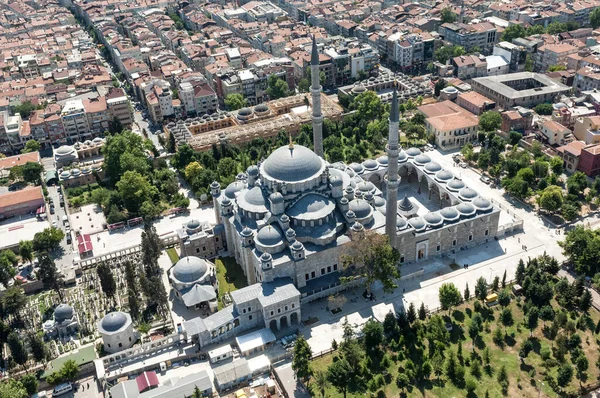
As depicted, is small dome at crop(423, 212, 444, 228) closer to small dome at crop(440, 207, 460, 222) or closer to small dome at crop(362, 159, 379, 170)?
small dome at crop(440, 207, 460, 222)

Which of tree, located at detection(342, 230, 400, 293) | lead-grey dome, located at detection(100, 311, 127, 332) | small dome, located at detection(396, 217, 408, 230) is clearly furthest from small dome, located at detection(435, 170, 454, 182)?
lead-grey dome, located at detection(100, 311, 127, 332)

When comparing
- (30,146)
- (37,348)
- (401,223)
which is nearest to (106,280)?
(37,348)

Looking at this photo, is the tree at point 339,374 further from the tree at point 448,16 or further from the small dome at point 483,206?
the tree at point 448,16

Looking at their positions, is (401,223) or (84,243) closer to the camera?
(401,223)

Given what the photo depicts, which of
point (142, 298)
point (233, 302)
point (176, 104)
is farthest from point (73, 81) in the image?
point (233, 302)

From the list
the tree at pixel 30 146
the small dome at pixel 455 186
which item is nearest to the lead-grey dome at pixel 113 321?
the small dome at pixel 455 186

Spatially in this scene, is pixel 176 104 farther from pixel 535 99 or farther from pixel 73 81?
pixel 535 99

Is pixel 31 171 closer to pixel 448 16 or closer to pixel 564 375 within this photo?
pixel 564 375
